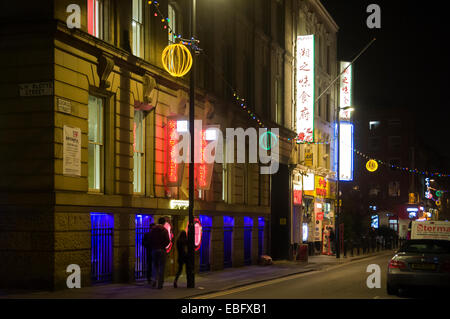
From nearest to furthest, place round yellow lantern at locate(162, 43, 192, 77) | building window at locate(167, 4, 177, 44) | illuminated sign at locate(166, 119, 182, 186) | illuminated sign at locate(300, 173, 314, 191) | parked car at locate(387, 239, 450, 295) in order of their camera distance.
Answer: parked car at locate(387, 239, 450, 295)
round yellow lantern at locate(162, 43, 192, 77)
illuminated sign at locate(166, 119, 182, 186)
building window at locate(167, 4, 177, 44)
illuminated sign at locate(300, 173, 314, 191)

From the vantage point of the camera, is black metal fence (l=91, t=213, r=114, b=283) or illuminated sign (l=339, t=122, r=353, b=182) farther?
illuminated sign (l=339, t=122, r=353, b=182)

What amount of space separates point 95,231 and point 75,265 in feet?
5.06

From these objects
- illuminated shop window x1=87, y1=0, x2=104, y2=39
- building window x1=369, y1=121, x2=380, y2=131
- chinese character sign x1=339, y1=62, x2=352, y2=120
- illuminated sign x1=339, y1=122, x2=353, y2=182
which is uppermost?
building window x1=369, y1=121, x2=380, y2=131

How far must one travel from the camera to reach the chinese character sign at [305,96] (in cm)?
3753

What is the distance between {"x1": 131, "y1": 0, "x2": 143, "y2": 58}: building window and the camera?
2058 cm

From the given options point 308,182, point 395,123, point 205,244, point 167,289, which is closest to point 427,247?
point 167,289

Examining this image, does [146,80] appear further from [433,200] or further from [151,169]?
[433,200]

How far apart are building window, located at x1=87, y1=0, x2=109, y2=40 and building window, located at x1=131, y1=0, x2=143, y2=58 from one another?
5.68 ft

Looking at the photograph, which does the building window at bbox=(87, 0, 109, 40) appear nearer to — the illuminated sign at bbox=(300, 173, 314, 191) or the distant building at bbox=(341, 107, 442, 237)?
the illuminated sign at bbox=(300, 173, 314, 191)

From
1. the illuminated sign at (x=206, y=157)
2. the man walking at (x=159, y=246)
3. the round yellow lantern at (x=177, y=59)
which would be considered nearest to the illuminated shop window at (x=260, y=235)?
the illuminated sign at (x=206, y=157)

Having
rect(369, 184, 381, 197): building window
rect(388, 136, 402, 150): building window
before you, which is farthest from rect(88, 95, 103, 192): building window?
rect(369, 184, 381, 197): building window

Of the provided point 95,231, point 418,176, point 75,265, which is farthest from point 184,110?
point 418,176

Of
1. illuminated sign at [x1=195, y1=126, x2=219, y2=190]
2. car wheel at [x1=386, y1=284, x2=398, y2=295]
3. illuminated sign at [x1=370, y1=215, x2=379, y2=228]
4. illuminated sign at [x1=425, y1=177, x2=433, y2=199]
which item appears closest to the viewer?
car wheel at [x1=386, y1=284, x2=398, y2=295]

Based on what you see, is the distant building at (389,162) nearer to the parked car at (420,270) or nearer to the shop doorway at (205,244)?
the shop doorway at (205,244)
